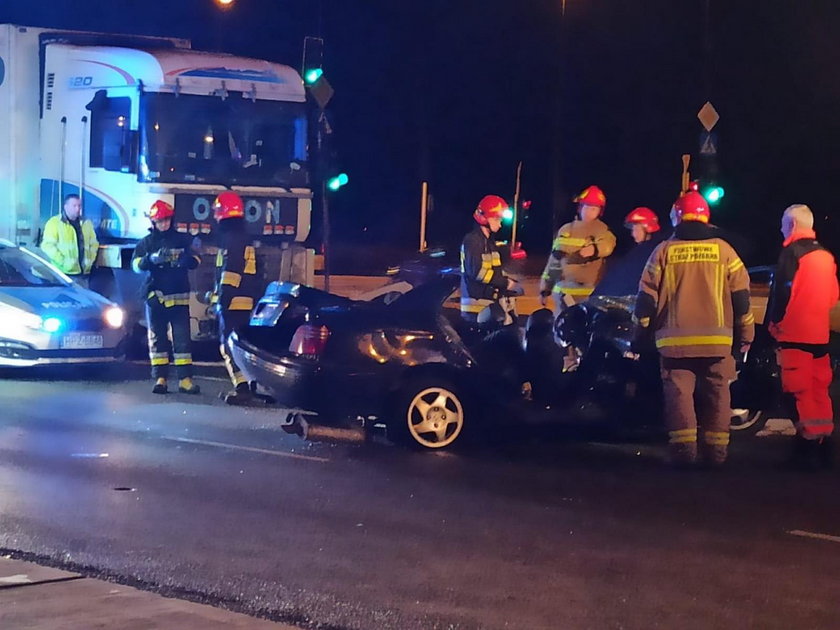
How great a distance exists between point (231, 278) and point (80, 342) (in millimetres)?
2639

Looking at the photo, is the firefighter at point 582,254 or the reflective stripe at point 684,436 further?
the firefighter at point 582,254

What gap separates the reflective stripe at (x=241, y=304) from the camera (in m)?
11.4

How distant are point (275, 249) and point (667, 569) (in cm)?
1036

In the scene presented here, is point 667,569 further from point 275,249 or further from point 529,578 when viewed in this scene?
point 275,249

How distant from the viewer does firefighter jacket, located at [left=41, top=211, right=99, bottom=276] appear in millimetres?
15469

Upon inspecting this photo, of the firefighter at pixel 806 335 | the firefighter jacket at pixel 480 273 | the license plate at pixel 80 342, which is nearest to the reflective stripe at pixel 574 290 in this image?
the firefighter jacket at pixel 480 273

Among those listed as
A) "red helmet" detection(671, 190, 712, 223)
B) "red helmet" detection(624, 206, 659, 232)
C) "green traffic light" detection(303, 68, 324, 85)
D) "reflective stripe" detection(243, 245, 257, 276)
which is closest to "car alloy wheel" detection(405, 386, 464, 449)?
"red helmet" detection(671, 190, 712, 223)

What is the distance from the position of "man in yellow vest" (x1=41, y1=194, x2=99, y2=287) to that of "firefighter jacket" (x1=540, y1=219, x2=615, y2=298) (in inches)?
241

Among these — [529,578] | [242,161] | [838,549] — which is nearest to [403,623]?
[529,578]

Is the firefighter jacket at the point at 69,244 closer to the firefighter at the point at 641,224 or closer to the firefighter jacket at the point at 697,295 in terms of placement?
the firefighter at the point at 641,224

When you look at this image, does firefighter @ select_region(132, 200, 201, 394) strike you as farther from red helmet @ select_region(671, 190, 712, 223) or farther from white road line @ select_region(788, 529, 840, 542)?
white road line @ select_region(788, 529, 840, 542)

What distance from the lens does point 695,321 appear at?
8.77 meters

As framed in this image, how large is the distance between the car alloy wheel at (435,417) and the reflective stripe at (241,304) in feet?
7.76

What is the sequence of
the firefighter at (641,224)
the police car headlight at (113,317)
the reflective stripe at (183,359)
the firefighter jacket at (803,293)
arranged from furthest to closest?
the police car headlight at (113,317), the reflective stripe at (183,359), the firefighter at (641,224), the firefighter jacket at (803,293)
